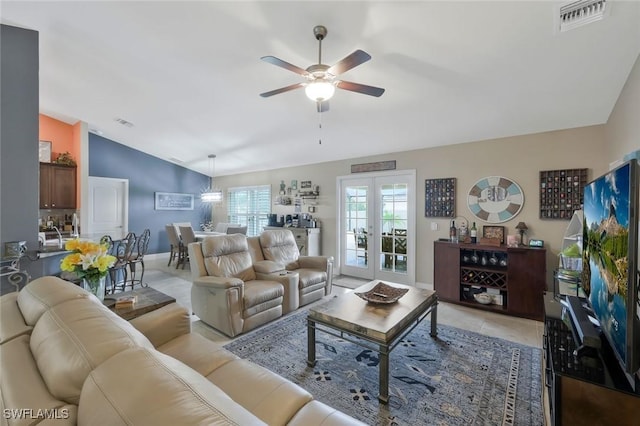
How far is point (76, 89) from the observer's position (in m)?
4.23

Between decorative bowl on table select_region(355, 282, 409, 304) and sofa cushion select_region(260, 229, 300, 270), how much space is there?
1.66 m

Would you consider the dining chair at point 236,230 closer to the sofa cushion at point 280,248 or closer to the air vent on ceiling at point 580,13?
the sofa cushion at point 280,248

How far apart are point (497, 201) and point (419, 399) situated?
10.2ft

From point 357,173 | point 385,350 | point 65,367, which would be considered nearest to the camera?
point 65,367

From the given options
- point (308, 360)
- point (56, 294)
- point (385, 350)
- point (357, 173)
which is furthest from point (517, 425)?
point (357, 173)

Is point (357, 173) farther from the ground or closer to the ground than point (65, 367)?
farther from the ground

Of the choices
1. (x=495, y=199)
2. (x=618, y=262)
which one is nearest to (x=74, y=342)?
(x=618, y=262)

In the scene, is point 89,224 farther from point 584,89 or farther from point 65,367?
point 584,89

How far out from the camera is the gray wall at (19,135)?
8.89 feet

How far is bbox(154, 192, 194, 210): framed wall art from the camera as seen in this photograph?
301 inches

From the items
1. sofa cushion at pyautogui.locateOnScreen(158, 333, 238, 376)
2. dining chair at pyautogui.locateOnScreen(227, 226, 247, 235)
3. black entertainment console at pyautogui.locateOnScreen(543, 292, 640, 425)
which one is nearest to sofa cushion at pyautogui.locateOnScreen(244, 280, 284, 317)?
sofa cushion at pyautogui.locateOnScreen(158, 333, 238, 376)

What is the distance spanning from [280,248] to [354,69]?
2691mm

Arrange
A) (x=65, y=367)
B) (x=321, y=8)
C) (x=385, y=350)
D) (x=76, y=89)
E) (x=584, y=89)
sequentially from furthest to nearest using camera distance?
1. (x=76, y=89)
2. (x=584, y=89)
3. (x=321, y=8)
4. (x=385, y=350)
5. (x=65, y=367)

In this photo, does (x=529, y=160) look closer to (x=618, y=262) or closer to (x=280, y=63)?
(x=618, y=262)
